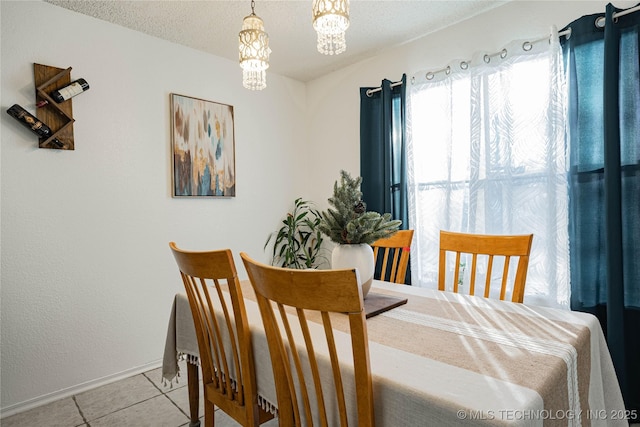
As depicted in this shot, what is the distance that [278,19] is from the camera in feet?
7.73

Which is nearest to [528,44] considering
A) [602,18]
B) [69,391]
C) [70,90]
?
[602,18]

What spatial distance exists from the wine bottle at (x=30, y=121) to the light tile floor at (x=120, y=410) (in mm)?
1588

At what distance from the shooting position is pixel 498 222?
2264mm

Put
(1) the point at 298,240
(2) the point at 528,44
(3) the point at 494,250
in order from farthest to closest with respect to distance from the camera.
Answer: (1) the point at 298,240, (2) the point at 528,44, (3) the point at 494,250

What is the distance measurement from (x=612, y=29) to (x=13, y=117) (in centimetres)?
329

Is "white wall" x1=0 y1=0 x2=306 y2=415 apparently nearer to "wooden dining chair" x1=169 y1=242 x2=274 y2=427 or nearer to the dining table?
"wooden dining chair" x1=169 y1=242 x2=274 y2=427

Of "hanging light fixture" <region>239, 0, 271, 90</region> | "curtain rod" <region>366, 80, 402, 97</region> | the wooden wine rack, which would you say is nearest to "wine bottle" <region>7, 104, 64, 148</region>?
the wooden wine rack

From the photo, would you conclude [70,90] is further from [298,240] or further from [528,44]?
[528,44]

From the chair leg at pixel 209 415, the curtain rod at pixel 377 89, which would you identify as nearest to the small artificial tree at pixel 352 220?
the chair leg at pixel 209 415

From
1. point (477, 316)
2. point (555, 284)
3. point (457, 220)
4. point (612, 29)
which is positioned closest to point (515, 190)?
point (457, 220)

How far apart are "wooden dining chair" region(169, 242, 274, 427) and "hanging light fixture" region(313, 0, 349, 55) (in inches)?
35.0

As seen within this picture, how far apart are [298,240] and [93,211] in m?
1.77

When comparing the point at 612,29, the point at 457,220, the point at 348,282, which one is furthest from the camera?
the point at 457,220

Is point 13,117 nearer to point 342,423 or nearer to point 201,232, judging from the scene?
point 201,232
